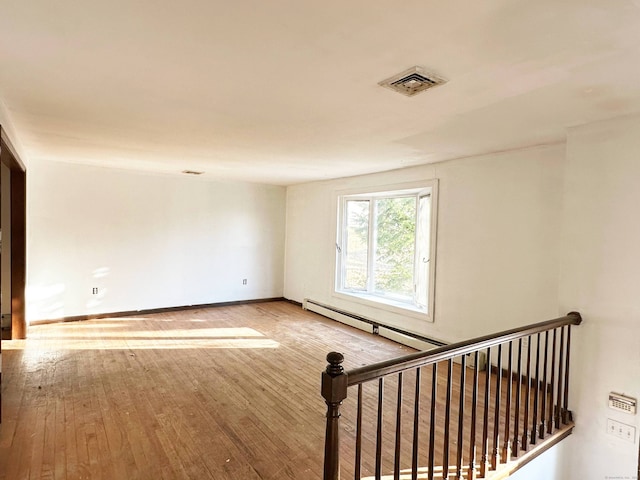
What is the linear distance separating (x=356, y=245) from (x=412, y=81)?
3.86 m

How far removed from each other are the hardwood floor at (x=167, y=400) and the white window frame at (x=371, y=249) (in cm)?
47

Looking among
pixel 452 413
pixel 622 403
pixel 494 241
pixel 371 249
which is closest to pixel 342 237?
pixel 371 249

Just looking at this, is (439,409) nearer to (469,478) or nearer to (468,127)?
(469,478)

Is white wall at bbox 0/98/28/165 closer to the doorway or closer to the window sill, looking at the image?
the doorway

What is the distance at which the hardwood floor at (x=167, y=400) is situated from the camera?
88.6 inches

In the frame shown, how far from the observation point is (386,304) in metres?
4.95

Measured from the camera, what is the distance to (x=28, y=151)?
4.42m

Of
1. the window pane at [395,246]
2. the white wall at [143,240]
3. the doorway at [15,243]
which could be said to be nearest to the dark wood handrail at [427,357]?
the window pane at [395,246]

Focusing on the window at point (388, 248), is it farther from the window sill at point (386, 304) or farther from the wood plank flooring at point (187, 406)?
the wood plank flooring at point (187, 406)

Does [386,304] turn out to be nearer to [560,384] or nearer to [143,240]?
[560,384]

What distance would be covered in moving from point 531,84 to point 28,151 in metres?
5.19

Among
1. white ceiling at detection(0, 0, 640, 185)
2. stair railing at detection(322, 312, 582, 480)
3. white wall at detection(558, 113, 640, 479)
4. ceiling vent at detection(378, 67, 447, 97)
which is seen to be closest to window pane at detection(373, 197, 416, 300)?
white ceiling at detection(0, 0, 640, 185)

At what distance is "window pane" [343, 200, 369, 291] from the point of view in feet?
18.2

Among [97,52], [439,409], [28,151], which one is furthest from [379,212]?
[28,151]
